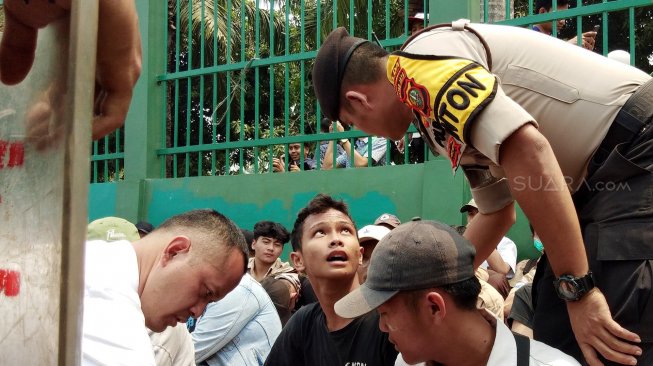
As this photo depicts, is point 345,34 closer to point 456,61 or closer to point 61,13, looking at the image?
point 456,61

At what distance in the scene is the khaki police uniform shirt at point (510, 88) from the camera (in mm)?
1911

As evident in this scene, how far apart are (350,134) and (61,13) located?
488 centimetres

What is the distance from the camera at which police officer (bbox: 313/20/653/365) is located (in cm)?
186

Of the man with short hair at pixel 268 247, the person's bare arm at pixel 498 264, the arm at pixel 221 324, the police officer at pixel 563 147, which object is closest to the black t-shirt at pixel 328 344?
the police officer at pixel 563 147

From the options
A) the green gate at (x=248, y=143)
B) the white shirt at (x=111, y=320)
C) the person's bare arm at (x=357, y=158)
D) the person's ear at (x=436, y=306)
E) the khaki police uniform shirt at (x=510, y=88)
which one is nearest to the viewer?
the white shirt at (x=111, y=320)

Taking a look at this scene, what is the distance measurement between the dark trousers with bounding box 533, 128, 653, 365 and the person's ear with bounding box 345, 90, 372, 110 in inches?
25.0

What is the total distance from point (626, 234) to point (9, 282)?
1465 millimetres

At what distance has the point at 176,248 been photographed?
2.47m

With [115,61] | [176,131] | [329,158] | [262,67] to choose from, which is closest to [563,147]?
[115,61]

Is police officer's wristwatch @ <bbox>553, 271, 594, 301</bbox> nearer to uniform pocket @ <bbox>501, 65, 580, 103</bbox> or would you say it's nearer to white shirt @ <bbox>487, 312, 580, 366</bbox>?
white shirt @ <bbox>487, 312, 580, 366</bbox>

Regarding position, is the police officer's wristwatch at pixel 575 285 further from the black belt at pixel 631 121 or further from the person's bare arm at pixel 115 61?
the person's bare arm at pixel 115 61

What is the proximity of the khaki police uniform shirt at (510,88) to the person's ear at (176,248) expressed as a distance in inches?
32.1

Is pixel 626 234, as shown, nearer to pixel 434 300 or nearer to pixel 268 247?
pixel 434 300

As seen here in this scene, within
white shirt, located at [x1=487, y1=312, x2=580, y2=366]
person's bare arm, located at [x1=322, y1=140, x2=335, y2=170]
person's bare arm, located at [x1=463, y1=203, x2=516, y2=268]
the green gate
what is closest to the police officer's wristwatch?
white shirt, located at [x1=487, y1=312, x2=580, y2=366]
